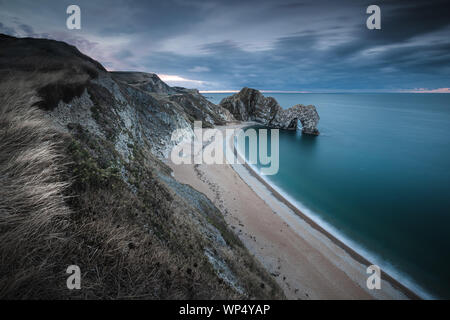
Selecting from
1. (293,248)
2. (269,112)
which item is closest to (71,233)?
(293,248)

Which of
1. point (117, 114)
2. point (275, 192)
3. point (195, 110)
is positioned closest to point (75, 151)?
point (117, 114)

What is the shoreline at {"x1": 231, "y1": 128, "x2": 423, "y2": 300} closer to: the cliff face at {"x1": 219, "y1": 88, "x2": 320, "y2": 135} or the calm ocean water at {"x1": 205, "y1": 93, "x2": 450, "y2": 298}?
the calm ocean water at {"x1": 205, "y1": 93, "x2": 450, "y2": 298}

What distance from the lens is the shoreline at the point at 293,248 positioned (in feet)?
39.7

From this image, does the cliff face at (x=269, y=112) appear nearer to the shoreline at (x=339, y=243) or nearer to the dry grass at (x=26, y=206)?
the shoreline at (x=339, y=243)

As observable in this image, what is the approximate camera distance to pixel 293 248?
14969 mm

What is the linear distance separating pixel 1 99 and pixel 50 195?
4978mm

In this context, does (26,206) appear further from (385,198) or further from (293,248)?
(385,198)

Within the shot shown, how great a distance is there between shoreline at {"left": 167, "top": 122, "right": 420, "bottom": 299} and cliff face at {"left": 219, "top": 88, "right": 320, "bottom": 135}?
61.4 m

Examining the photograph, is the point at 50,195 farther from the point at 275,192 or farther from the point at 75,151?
the point at 275,192

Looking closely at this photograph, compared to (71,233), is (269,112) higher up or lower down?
higher up

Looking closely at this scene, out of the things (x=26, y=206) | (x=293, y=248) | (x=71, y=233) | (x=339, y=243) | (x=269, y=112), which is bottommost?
(x=339, y=243)

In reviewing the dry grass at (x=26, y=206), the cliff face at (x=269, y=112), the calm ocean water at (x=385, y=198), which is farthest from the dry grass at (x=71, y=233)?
the cliff face at (x=269, y=112)

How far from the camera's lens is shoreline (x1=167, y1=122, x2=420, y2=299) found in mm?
12094

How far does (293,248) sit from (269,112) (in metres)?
84.7
